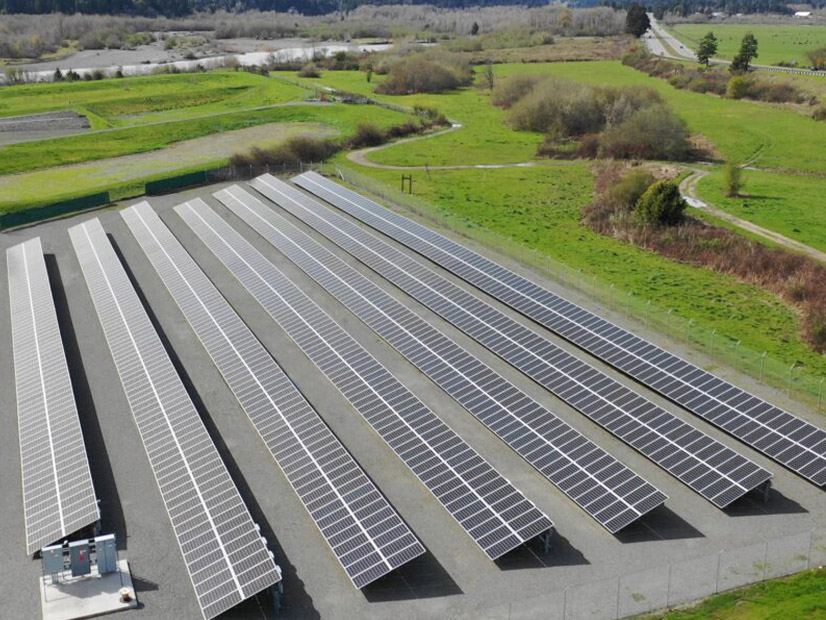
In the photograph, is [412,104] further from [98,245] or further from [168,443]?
[168,443]

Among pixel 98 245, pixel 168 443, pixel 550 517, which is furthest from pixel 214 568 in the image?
pixel 98 245

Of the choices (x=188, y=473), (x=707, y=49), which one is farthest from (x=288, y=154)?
(x=707, y=49)

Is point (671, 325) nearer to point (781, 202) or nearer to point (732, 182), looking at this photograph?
point (732, 182)

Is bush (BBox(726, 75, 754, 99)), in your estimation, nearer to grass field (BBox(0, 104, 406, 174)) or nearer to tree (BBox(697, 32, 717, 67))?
tree (BBox(697, 32, 717, 67))

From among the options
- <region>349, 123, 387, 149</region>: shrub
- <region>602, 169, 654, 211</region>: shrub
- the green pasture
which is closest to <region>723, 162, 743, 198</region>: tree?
<region>602, 169, 654, 211</region>: shrub

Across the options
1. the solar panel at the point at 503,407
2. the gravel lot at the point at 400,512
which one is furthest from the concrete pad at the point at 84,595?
the solar panel at the point at 503,407

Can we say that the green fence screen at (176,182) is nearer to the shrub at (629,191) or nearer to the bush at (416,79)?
the shrub at (629,191)

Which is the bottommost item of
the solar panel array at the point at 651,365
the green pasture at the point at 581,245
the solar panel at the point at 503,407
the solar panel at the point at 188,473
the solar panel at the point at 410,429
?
the green pasture at the point at 581,245
